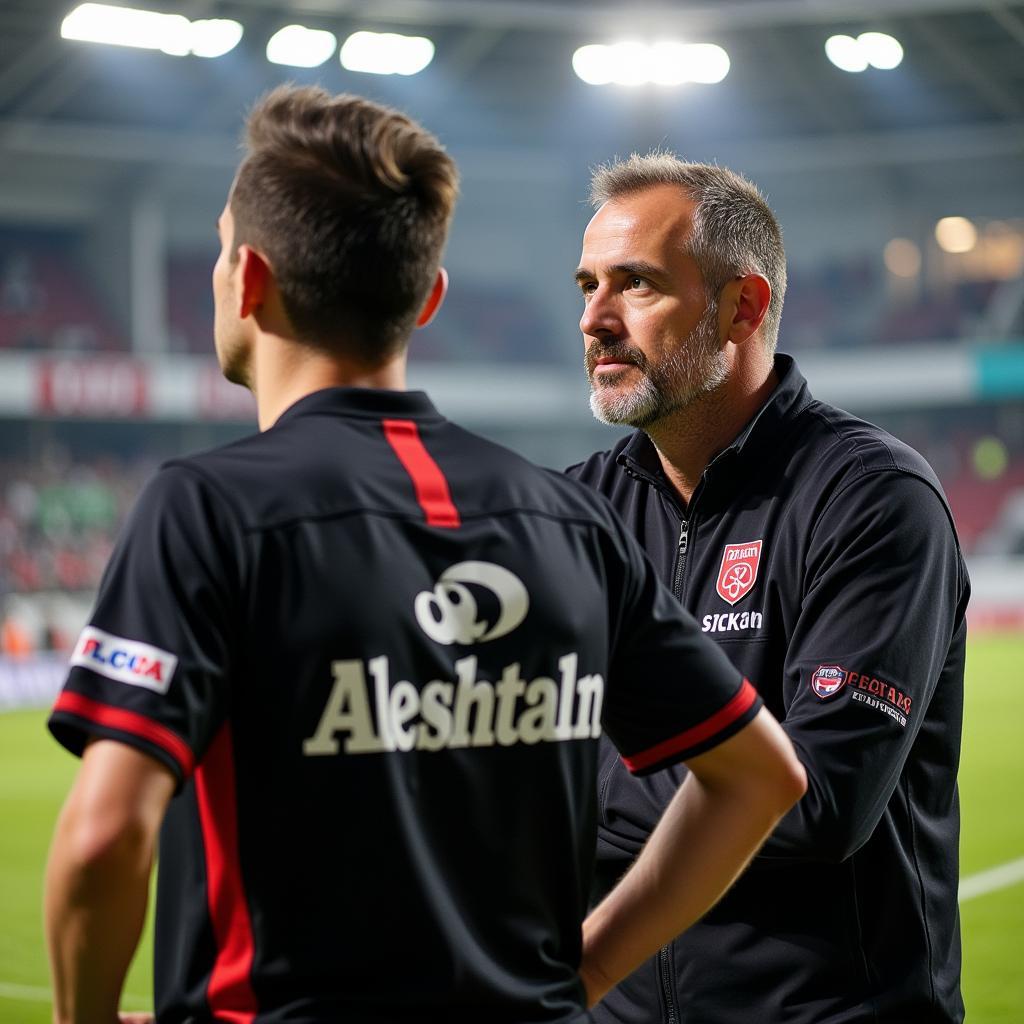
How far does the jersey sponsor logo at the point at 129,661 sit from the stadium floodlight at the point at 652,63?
28.3m

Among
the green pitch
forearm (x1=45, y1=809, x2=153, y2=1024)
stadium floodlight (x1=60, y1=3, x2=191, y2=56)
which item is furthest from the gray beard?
stadium floodlight (x1=60, y1=3, x2=191, y2=56)

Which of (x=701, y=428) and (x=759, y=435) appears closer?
(x=759, y=435)

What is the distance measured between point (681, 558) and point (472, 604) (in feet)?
3.87

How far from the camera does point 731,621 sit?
7.91 ft

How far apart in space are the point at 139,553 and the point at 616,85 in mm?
30783

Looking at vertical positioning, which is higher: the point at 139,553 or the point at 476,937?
the point at 139,553

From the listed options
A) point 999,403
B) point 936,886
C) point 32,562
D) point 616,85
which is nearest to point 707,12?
point 616,85

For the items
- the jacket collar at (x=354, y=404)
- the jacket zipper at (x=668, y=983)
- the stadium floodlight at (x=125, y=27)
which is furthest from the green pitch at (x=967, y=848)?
the stadium floodlight at (x=125, y=27)

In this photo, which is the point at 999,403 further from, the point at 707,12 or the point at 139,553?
the point at 139,553

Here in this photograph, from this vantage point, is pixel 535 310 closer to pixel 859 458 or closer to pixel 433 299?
pixel 859 458

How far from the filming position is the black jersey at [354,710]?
1.33 meters

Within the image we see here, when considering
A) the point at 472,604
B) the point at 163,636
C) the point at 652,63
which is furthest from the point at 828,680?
the point at 652,63

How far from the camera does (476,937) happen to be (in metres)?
1.45

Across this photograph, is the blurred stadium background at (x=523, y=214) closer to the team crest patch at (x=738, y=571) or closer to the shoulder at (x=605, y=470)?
the shoulder at (x=605, y=470)
